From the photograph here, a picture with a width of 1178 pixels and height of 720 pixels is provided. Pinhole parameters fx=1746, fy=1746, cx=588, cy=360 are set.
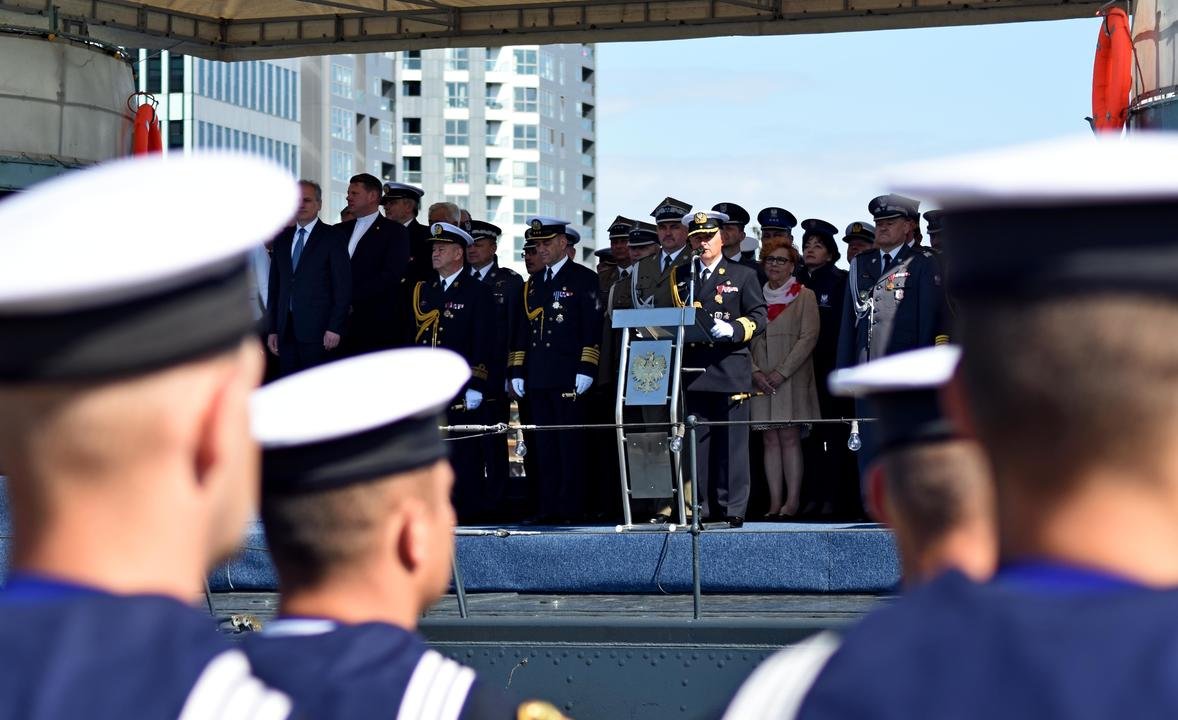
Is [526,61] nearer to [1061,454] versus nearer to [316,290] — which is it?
[316,290]

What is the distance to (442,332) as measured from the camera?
11.2m

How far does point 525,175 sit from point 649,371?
331 feet

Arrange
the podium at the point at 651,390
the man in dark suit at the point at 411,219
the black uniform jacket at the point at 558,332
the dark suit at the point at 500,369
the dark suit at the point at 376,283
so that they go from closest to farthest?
the podium at the point at 651,390 < the black uniform jacket at the point at 558,332 < the dark suit at the point at 500,369 < the dark suit at the point at 376,283 < the man in dark suit at the point at 411,219

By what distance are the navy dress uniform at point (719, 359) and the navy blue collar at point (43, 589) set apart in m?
8.69

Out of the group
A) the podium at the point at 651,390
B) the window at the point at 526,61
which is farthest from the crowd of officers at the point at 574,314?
the window at the point at 526,61

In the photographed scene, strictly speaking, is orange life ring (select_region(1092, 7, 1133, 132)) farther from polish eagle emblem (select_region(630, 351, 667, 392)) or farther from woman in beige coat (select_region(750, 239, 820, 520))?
polish eagle emblem (select_region(630, 351, 667, 392))

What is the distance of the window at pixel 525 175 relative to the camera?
10969 cm

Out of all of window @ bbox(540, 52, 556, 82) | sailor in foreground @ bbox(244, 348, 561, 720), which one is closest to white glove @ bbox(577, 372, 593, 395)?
sailor in foreground @ bbox(244, 348, 561, 720)

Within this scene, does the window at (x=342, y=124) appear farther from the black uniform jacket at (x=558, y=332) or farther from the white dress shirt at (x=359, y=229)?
the black uniform jacket at (x=558, y=332)

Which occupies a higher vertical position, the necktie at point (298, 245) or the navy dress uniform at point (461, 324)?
the necktie at point (298, 245)

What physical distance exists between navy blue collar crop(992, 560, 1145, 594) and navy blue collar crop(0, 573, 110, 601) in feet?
2.34

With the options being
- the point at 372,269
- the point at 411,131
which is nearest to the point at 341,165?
the point at 411,131

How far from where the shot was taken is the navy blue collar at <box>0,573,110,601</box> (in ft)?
4.54

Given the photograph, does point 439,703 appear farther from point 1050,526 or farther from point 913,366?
point 1050,526
